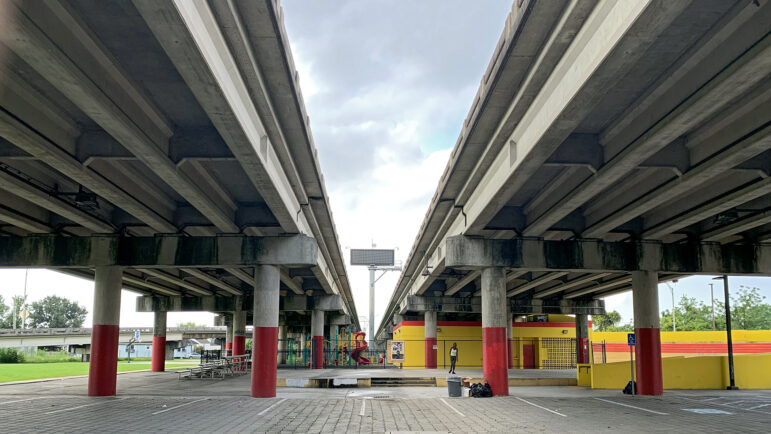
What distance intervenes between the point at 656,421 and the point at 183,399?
14523 millimetres

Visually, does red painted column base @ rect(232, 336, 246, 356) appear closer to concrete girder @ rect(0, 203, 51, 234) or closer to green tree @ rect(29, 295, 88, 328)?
concrete girder @ rect(0, 203, 51, 234)

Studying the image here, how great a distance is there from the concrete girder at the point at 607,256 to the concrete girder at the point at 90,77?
11669 mm

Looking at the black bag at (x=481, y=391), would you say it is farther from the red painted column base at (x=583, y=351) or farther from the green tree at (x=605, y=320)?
the green tree at (x=605, y=320)

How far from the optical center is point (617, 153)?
47.6 ft

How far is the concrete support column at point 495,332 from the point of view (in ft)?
74.9

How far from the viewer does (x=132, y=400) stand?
20.9m

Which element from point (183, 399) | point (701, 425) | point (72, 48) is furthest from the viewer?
point (183, 399)

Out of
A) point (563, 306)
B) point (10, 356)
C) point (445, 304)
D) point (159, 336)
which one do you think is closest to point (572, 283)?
point (445, 304)

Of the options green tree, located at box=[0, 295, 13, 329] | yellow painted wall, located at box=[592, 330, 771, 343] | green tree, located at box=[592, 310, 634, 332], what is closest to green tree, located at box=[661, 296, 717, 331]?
green tree, located at box=[592, 310, 634, 332]

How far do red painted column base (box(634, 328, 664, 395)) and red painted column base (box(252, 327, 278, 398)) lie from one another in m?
13.2

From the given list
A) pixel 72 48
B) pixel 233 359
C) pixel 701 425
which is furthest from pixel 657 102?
pixel 233 359

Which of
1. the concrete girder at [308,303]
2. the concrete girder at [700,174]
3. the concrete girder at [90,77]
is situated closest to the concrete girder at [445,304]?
the concrete girder at [308,303]

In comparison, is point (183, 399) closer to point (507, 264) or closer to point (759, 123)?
point (507, 264)

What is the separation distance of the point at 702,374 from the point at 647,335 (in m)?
5.46
